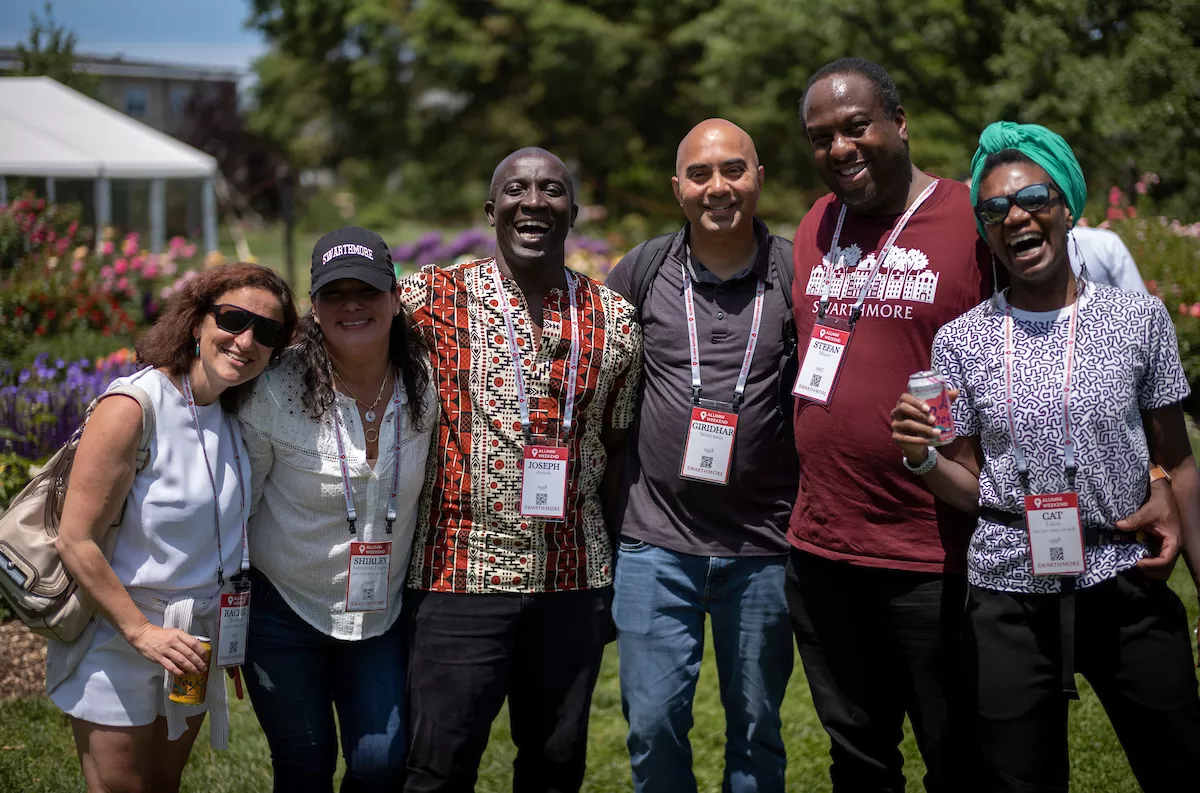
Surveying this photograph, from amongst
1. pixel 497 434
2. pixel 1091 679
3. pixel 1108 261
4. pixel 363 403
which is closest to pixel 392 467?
pixel 363 403

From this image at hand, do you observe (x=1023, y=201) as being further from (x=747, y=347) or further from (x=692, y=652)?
(x=692, y=652)

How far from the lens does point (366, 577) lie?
318cm

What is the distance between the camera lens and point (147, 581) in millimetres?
2961

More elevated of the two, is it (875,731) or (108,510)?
(108,510)

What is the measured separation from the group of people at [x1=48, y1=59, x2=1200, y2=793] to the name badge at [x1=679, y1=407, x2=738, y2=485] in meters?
0.01

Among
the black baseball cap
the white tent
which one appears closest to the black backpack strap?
the black baseball cap

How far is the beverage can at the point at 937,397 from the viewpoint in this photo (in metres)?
2.70

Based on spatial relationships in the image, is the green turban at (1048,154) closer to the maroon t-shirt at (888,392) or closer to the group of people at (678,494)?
the group of people at (678,494)

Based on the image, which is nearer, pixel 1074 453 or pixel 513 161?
pixel 1074 453

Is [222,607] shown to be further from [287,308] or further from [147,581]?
[287,308]

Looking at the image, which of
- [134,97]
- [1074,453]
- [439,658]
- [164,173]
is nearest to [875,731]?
[1074,453]

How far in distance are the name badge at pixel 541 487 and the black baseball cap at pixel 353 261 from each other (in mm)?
664

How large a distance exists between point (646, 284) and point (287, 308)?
117 cm

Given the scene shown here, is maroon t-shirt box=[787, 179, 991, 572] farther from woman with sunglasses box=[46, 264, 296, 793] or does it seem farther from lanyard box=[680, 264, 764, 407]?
woman with sunglasses box=[46, 264, 296, 793]
